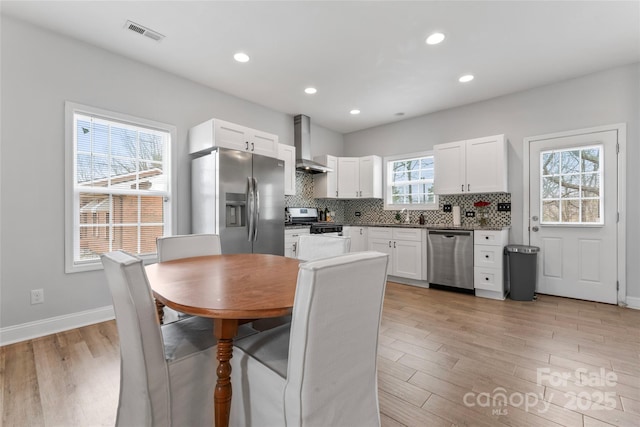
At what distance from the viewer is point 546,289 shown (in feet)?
12.4

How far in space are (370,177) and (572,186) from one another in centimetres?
279

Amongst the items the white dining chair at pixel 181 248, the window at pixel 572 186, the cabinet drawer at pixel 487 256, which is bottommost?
the cabinet drawer at pixel 487 256

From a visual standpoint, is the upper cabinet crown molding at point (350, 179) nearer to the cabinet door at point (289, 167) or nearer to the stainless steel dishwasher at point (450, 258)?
the cabinet door at point (289, 167)

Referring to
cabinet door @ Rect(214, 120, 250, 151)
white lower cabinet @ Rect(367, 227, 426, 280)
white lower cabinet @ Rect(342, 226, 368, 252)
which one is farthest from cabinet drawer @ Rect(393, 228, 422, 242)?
cabinet door @ Rect(214, 120, 250, 151)

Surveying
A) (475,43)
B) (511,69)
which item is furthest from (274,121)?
(511,69)

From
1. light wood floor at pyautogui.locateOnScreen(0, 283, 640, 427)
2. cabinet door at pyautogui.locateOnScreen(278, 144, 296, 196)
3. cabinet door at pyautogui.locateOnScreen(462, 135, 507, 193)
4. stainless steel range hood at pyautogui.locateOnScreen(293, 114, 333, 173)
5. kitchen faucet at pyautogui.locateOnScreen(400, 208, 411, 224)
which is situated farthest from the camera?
kitchen faucet at pyautogui.locateOnScreen(400, 208, 411, 224)

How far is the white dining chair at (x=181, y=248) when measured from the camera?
208 cm

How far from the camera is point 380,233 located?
184 inches

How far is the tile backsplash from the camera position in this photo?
164 inches

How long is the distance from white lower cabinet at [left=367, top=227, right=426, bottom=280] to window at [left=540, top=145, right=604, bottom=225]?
1.58m

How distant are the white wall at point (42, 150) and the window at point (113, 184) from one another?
0.09m

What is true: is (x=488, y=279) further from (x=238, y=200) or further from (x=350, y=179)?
(x=238, y=200)

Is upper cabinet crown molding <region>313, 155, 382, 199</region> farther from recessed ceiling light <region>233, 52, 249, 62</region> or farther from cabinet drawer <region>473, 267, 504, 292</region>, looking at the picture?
recessed ceiling light <region>233, 52, 249, 62</region>

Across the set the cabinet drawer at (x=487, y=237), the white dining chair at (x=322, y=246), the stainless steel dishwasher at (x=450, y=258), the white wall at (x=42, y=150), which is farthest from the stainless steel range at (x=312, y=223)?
the white wall at (x=42, y=150)
